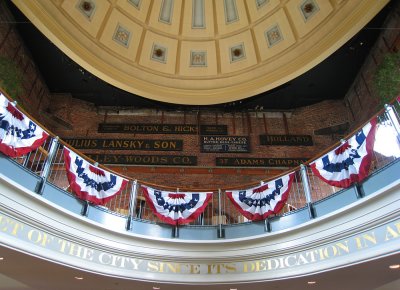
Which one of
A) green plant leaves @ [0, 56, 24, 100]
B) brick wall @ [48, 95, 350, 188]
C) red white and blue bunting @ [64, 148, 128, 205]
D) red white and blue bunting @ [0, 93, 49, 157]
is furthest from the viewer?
brick wall @ [48, 95, 350, 188]

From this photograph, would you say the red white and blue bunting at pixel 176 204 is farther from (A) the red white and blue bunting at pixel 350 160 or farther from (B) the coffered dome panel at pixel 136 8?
(B) the coffered dome panel at pixel 136 8

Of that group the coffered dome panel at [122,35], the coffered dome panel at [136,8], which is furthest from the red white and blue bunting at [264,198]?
the coffered dome panel at [136,8]

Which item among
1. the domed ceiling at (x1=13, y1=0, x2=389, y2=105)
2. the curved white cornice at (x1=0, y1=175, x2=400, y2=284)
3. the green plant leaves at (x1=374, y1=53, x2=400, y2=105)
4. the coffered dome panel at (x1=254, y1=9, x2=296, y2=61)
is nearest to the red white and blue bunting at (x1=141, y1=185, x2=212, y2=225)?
the curved white cornice at (x1=0, y1=175, x2=400, y2=284)

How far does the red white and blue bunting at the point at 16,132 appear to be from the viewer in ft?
18.6

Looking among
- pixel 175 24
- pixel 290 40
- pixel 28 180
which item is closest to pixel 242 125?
Answer: pixel 290 40

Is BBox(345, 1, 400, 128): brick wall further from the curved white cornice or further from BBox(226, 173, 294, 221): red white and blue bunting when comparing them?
the curved white cornice

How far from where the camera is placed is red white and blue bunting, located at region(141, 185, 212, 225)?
775 centimetres

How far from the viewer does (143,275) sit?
22.9 feet

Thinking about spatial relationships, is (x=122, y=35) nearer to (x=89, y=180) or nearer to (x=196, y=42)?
(x=196, y=42)

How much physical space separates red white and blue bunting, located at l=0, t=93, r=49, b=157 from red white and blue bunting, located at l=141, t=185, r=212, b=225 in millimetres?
2772

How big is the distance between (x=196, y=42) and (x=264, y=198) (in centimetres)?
913


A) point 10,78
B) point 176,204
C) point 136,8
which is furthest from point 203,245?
point 136,8

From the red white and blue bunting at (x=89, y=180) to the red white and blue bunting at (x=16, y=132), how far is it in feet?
2.53

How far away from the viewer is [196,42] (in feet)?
46.9
